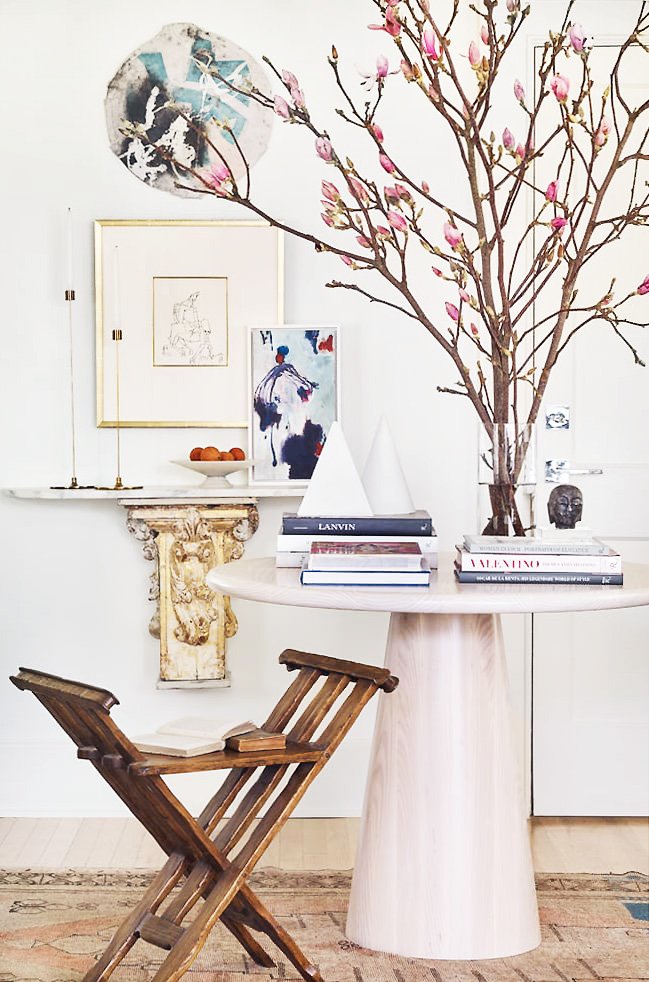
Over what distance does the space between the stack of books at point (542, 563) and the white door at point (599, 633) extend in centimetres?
132

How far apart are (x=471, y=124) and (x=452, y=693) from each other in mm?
1145

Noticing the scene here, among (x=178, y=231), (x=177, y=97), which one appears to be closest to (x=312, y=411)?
(x=178, y=231)

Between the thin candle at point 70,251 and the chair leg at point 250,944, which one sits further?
the thin candle at point 70,251

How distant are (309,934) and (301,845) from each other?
2.20 ft

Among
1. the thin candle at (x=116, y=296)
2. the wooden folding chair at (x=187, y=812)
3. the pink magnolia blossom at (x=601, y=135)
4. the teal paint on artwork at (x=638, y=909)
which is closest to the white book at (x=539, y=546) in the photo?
the wooden folding chair at (x=187, y=812)

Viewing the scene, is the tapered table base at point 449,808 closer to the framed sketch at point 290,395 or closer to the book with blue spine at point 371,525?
the book with blue spine at point 371,525

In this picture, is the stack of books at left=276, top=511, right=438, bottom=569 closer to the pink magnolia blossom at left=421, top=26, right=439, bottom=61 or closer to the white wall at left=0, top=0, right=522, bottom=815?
the pink magnolia blossom at left=421, top=26, right=439, bottom=61

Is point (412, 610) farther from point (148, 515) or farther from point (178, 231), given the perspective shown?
point (178, 231)

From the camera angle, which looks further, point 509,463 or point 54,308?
point 54,308

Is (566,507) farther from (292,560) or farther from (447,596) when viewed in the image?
(292,560)

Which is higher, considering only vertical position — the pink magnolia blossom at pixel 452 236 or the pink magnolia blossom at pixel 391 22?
the pink magnolia blossom at pixel 391 22

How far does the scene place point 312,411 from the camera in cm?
346

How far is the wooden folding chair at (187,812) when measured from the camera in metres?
1.98

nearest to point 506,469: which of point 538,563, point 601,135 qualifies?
point 538,563
